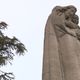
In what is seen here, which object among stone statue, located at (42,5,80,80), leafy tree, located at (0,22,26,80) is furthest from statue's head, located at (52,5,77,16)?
leafy tree, located at (0,22,26,80)

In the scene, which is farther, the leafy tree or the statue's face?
the leafy tree

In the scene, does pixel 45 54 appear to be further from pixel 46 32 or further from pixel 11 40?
pixel 11 40

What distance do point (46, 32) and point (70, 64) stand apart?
1.58 m

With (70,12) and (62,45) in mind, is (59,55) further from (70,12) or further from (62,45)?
(70,12)

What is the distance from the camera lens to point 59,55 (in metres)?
10.9

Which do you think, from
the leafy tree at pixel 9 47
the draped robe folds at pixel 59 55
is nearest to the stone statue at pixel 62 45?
the draped robe folds at pixel 59 55

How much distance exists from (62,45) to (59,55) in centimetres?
41

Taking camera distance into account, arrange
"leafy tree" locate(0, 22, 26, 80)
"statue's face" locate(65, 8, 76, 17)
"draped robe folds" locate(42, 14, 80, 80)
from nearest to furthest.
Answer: "draped robe folds" locate(42, 14, 80, 80) → "statue's face" locate(65, 8, 76, 17) → "leafy tree" locate(0, 22, 26, 80)

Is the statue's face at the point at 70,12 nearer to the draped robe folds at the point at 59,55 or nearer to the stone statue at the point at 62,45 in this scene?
the stone statue at the point at 62,45

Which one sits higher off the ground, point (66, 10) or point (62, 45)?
point (66, 10)

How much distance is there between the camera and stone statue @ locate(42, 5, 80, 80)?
1045 cm

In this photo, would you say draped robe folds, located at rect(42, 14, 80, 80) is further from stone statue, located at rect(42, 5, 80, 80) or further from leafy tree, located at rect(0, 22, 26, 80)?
leafy tree, located at rect(0, 22, 26, 80)

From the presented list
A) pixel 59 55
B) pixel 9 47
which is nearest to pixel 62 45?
pixel 59 55

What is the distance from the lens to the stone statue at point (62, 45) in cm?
1045
